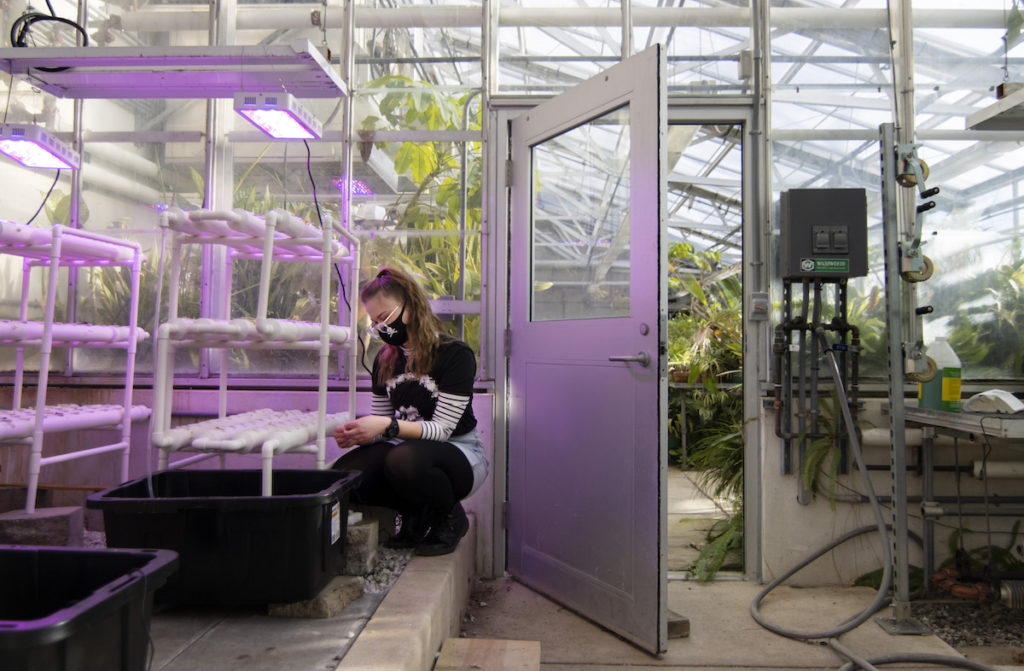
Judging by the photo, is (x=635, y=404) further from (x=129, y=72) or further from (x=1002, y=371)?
(x=129, y=72)

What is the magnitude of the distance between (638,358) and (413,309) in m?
0.83

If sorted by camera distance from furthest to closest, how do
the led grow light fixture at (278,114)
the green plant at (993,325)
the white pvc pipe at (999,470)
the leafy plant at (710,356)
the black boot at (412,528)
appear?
the leafy plant at (710,356) < the green plant at (993,325) < the white pvc pipe at (999,470) < the black boot at (412,528) < the led grow light fixture at (278,114)

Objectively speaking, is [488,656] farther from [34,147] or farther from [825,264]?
[34,147]

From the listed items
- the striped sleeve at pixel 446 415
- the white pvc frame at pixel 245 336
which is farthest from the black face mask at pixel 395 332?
the striped sleeve at pixel 446 415

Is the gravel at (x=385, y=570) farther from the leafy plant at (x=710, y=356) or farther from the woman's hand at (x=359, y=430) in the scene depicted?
the leafy plant at (x=710, y=356)

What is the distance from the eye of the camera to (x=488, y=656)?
2082 mm

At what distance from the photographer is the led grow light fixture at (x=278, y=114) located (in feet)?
8.57

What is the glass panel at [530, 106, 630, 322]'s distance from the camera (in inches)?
111

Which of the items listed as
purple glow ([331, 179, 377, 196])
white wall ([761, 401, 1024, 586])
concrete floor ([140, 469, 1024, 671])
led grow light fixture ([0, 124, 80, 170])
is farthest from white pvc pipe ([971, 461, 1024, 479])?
led grow light fixture ([0, 124, 80, 170])

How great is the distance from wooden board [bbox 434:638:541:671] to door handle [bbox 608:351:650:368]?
984mm

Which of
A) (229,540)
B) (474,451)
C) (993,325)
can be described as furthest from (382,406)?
(993,325)

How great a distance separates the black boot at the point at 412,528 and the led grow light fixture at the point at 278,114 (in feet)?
4.95

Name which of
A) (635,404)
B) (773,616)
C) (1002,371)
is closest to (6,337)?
(635,404)

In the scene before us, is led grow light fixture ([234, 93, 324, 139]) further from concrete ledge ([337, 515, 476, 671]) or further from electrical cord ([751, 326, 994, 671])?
electrical cord ([751, 326, 994, 671])
